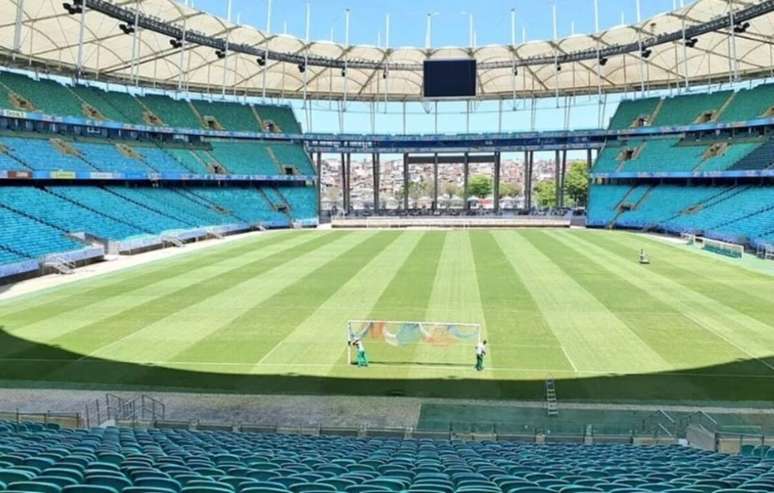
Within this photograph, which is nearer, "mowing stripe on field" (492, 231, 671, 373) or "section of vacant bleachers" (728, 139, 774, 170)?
"mowing stripe on field" (492, 231, 671, 373)

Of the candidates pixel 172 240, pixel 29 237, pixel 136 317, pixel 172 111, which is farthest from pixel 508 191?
pixel 136 317

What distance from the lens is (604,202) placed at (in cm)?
7350

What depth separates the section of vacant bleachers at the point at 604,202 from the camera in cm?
7144

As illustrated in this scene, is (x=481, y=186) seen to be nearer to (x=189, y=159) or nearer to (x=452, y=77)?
(x=452, y=77)

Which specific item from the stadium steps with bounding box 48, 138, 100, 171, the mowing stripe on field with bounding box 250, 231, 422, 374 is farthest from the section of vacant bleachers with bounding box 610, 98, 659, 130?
the stadium steps with bounding box 48, 138, 100, 171

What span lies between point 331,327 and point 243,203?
4880cm

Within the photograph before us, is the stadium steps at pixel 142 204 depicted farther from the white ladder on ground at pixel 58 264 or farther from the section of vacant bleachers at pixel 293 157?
the section of vacant bleachers at pixel 293 157

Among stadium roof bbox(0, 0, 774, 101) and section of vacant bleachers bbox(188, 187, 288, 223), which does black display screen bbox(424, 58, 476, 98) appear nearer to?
stadium roof bbox(0, 0, 774, 101)

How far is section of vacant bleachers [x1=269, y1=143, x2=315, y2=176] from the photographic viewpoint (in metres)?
80.4

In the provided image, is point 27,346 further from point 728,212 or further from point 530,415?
point 728,212

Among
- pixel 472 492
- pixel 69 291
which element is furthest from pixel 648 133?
pixel 472 492

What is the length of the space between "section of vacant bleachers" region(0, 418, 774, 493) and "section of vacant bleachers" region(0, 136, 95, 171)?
41.1 meters

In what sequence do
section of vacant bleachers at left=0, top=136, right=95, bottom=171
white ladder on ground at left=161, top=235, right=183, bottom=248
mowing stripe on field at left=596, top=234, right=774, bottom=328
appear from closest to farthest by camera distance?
1. mowing stripe on field at left=596, top=234, right=774, bottom=328
2. section of vacant bleachers at left=0, top=136, right=95, bottom=171
3. white ladder on ground at left=161, top=235, right=183, bottom=248

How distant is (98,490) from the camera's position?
5453mm
